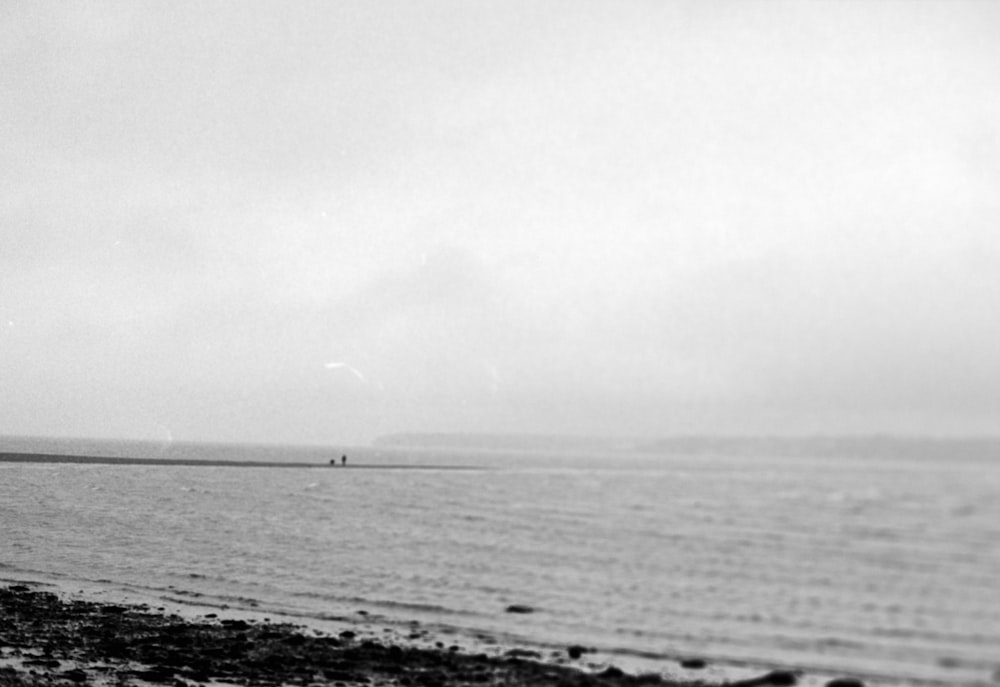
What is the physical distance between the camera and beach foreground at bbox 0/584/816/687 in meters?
16.7

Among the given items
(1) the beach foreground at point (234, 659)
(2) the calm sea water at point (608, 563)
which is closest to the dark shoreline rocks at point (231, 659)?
(1) the beach foreground at point (234, 659)

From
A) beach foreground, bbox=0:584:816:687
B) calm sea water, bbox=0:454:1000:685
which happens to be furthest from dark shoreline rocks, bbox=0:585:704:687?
calm sea water, bbox=0:454:1000:685

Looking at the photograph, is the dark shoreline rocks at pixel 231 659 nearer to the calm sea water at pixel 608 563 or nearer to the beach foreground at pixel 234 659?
the beach foreground at pixel 234 659

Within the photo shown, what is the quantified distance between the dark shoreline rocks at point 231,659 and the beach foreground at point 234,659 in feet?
0.08

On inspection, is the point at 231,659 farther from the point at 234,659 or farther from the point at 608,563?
the point at 608,563

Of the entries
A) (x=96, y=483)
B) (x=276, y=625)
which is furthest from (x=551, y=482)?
(x=276, y=625)

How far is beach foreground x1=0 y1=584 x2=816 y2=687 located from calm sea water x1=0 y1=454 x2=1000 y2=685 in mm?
3583

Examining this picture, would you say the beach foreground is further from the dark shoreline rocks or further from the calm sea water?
the calm sea water

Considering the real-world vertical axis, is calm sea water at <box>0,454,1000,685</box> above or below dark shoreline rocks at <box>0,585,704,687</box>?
below

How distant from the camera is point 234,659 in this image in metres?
18.2

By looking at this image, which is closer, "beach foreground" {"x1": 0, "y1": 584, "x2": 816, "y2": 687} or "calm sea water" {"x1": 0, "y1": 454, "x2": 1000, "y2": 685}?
"beach foreground" {"x1": 0, "y1": 584, "x2": 816, "y2": 687}

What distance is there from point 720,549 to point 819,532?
11.9m

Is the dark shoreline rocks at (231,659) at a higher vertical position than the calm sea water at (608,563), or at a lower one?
higher

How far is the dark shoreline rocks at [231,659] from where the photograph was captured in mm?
16656
